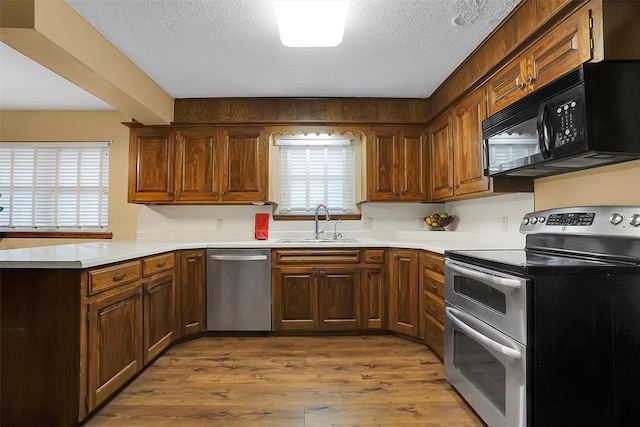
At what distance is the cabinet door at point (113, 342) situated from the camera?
181cm

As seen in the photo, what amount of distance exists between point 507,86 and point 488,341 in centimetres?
154

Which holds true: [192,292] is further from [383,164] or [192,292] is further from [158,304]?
[383,164]

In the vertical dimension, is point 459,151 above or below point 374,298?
above

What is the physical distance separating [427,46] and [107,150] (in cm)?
351

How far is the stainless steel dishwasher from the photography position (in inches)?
122

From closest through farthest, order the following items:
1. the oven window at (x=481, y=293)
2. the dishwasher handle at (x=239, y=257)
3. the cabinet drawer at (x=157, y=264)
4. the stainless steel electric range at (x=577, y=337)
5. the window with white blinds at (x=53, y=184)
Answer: the stainless steel electric range at (x=577, y=337) → the oven window at (x=481, y=293) → the cabinet drawer at (x=157, y=264) → the dishwasher handle at (x=239, y=257) → the window with white blinds at (x=53, y=184)

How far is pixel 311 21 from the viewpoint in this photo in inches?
75.5

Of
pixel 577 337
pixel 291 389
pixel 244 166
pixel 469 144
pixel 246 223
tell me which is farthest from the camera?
pixel 246 223

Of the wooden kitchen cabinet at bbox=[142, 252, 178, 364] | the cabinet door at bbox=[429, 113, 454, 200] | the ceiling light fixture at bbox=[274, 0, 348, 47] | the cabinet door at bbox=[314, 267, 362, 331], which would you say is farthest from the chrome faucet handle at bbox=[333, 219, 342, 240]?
the ceiling light fixture at bbox=[274, 0, 348, 47]

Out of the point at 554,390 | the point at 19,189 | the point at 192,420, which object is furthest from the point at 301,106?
the point at 19,189

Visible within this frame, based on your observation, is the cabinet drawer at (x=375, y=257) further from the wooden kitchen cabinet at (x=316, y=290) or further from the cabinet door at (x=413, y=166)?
the cabinet door at (x=413, y=166)

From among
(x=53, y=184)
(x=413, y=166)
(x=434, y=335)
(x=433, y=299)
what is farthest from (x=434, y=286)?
(x=53, y=184)

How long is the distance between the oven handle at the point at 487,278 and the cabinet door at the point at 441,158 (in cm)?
116

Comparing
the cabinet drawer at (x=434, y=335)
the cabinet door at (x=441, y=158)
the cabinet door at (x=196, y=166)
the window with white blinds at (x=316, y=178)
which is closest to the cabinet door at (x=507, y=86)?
the cabinet door at (x=441, y=158)
